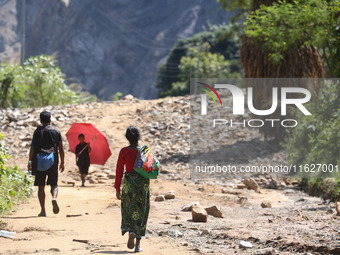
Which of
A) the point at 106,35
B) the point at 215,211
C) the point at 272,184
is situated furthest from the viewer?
the point at 106,35

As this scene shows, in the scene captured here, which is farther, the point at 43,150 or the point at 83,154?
the point at 83,154

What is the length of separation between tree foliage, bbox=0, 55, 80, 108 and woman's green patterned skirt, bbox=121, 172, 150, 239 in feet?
59.3

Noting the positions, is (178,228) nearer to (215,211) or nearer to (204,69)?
(215,211)

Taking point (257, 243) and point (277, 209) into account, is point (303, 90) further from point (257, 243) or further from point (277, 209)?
point (257, 243)

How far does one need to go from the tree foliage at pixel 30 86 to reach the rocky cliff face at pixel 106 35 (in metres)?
82.7

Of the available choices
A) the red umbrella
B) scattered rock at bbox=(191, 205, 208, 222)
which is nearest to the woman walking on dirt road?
scattered rock at bbox=(191, 205, 208, 222)

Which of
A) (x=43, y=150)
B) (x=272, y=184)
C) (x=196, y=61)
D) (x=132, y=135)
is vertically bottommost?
(x=272, y=184)

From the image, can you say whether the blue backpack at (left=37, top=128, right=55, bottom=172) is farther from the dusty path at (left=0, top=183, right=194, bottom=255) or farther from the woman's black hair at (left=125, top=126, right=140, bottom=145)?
the woman's black hair at (left=125, top=126, right=140, bottom=145)

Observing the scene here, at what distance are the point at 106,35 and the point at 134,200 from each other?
4370 inches

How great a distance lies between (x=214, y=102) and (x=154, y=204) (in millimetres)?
11597

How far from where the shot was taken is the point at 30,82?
Result: 959 inches

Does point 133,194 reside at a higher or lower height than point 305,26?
lower

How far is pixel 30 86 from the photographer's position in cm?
2436

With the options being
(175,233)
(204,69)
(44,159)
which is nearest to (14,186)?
(44,159)
